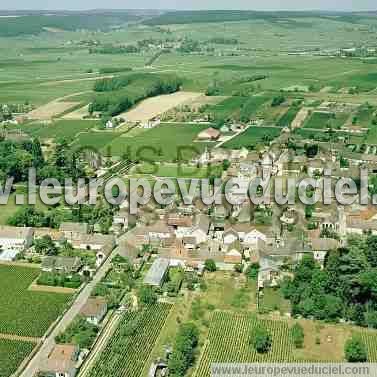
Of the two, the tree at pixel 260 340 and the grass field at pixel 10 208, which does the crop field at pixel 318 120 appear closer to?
the grass field at pixel 10 208

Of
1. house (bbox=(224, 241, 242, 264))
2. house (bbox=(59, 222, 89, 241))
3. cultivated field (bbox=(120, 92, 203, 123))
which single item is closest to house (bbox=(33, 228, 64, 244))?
house (bbox=(59, 222, 89, 241))

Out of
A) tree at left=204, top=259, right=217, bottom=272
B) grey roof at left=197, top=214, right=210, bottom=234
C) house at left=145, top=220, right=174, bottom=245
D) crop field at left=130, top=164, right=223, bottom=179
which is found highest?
grey roof at left=197, top=214, right=210, bottom=234

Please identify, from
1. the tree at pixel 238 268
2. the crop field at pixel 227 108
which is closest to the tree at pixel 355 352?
the tree at pixel 238 268

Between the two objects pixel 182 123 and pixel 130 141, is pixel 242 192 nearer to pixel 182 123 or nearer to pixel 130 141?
pixel 130 141

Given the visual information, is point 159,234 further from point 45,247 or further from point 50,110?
point 50,110

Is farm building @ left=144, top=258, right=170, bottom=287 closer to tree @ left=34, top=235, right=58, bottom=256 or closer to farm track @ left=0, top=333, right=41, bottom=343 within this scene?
tree @ left=34, top=235, right=58, bottom=256

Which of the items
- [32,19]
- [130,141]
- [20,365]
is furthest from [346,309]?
Result: [32,19]

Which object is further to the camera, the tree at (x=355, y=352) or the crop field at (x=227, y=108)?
the crop field at (x=227, y=108)
